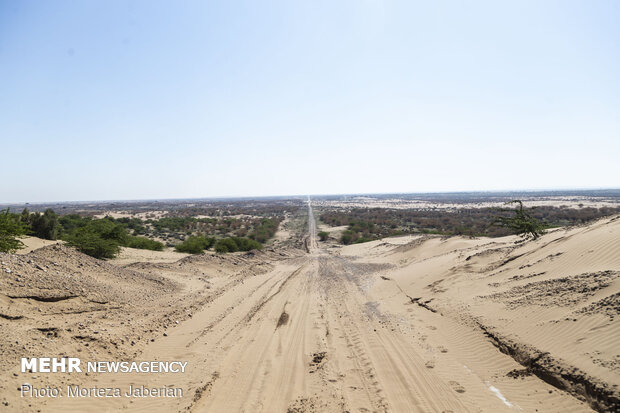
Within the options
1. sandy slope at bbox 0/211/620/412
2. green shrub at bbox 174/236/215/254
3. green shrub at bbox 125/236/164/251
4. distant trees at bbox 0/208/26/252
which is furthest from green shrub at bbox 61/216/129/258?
sandy slope at bbox 0/211/620/412

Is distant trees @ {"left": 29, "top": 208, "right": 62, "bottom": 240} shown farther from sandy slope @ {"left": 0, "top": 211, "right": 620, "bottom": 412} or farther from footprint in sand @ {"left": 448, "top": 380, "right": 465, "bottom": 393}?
footprint in sand @ {"left": 448, "top": 380, "right": 465, "bottom": 393}

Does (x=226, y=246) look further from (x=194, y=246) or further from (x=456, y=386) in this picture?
(x=456, y=386)

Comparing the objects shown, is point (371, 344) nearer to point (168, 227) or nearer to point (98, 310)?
point (98, 310)

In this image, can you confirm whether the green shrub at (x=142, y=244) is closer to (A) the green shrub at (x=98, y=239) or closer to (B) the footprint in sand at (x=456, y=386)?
(A) the green shrub at (x=98, y=239)

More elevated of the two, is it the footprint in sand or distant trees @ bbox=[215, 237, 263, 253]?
the footprint in sand

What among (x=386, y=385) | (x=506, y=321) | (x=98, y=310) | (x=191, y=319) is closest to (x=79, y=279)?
(x=98, y=310)

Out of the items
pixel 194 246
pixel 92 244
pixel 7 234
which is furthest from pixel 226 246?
pixel 7 234

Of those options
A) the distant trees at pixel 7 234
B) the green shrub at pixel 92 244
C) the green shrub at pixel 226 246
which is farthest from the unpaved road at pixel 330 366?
the green shrub at pixel 226 246
